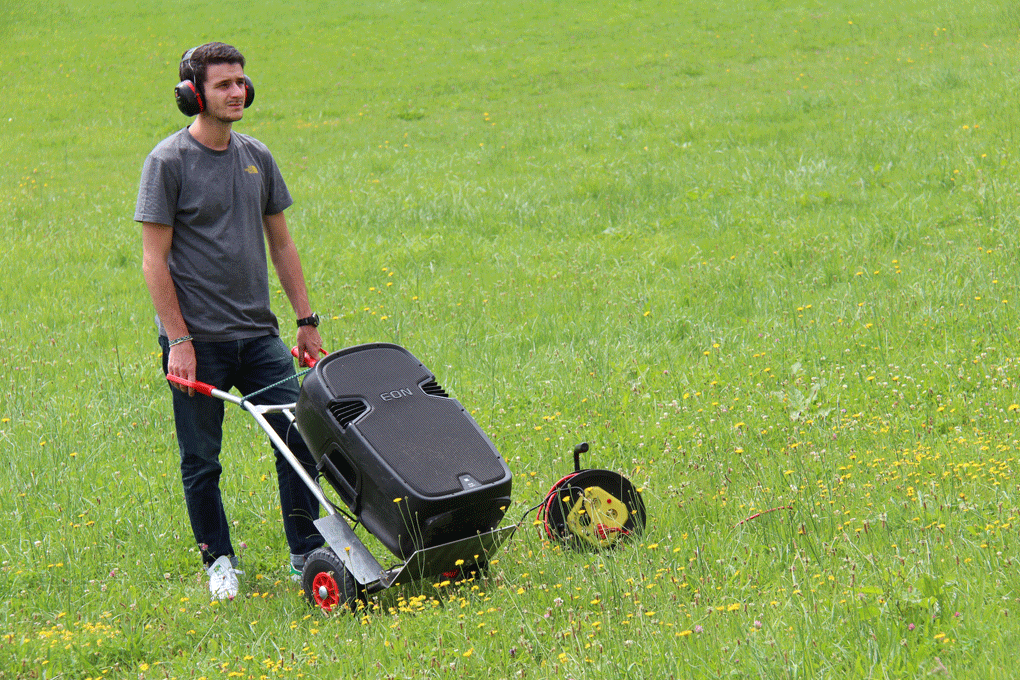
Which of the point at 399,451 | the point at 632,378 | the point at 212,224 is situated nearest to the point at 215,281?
the point at 212,224

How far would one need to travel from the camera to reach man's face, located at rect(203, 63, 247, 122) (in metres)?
3.77

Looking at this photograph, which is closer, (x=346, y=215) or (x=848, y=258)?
(x=848, y=258)

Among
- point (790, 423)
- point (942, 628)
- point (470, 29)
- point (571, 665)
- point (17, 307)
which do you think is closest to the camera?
point (942, 628)

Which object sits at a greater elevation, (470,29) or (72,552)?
(470,29)

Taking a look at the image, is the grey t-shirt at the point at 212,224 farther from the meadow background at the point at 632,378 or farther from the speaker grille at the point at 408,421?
the meadow background at the point at 632,378

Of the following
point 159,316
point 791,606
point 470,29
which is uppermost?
point 470,29

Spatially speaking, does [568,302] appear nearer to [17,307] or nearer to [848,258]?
[848,258]

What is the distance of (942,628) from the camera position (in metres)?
2.59

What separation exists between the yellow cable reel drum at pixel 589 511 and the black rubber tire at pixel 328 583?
33.3 inches

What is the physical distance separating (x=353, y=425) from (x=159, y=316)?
1.06 m

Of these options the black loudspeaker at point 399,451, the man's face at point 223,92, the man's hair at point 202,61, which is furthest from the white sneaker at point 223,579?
the man's hair at point 202,61

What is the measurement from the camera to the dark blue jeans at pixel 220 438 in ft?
13.2

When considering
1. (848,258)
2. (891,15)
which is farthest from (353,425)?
(891,15)

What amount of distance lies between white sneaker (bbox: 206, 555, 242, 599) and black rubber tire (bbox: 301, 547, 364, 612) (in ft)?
1.17
